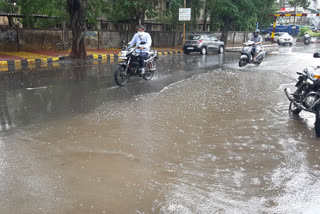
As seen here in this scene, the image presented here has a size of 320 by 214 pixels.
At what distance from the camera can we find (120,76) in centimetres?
930

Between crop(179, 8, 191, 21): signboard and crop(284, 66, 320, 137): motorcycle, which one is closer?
crop(284, 66, 320, 137): motorcycle

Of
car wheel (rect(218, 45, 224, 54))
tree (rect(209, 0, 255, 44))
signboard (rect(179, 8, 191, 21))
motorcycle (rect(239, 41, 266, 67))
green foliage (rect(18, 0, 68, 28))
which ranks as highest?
tree (rect(209, 0, 255, 44))

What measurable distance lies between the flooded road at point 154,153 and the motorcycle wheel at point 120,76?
933 millimetres

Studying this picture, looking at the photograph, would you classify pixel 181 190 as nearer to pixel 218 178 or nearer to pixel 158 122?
pixel 218 178

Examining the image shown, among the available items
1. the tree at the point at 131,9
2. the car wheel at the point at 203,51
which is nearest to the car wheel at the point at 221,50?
the car wheel at the point at 203,51

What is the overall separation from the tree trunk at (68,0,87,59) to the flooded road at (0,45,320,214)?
880cm

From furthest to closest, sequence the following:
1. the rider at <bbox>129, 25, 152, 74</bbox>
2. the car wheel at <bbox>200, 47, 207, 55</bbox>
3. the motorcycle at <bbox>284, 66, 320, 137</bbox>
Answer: the car wheel at <bbox>200, 47, 207, 55</bbox> < the rider at <bbox>129, 25, 152, 74</bbox> < the motorcycle at <bbox>284, 66, 320, 137</bbox>

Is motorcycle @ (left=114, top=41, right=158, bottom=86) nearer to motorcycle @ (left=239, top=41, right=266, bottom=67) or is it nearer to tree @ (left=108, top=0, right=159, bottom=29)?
motorcycle @ (left=239, top=41, right=266, bottom=67)

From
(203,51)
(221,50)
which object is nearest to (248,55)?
(203,51)

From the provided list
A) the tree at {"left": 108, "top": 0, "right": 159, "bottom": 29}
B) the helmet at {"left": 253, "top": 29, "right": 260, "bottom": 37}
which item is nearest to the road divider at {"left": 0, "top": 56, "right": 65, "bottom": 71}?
the tree at {"left": 108, "top": 0, "right": 159, "bottom": 29}

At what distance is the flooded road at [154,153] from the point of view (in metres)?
3.21

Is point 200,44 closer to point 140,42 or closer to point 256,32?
point 256,32

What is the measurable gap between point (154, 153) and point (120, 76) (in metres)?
5.28

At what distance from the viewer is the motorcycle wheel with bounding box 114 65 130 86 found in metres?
9.07
